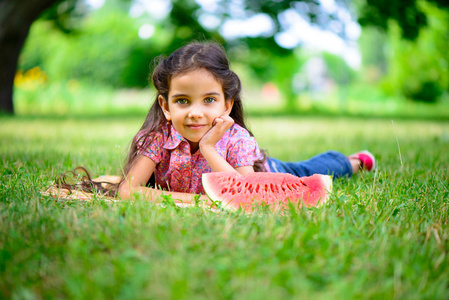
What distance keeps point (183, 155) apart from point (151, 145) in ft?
0.73

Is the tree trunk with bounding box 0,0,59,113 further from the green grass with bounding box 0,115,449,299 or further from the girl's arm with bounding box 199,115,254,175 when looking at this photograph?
the girl's arm with bounding box 199,115,254,175

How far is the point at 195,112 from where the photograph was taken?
2.60 metres

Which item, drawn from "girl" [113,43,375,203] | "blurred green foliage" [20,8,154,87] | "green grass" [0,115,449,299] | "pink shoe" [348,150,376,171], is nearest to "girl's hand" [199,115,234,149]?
"girl" [113,43,375,203]

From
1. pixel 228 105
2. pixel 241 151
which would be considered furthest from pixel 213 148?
pixel 228 105

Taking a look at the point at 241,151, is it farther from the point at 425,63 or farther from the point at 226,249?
the point at 425,63

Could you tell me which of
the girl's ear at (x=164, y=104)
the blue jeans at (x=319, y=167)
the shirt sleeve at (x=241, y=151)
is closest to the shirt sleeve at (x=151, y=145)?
the girl's ear at (x=164, y=104)

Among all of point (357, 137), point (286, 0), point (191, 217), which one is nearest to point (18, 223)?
point (191, 217)

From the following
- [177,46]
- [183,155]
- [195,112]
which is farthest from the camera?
→ [177,46]

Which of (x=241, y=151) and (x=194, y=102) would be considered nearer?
(x=194, y=102)

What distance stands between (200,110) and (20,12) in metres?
8.23

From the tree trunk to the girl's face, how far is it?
26.2ft

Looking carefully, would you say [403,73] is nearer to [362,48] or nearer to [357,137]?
[357,137]

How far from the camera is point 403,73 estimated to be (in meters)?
17.8

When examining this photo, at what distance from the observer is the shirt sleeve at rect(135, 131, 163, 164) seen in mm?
2773
